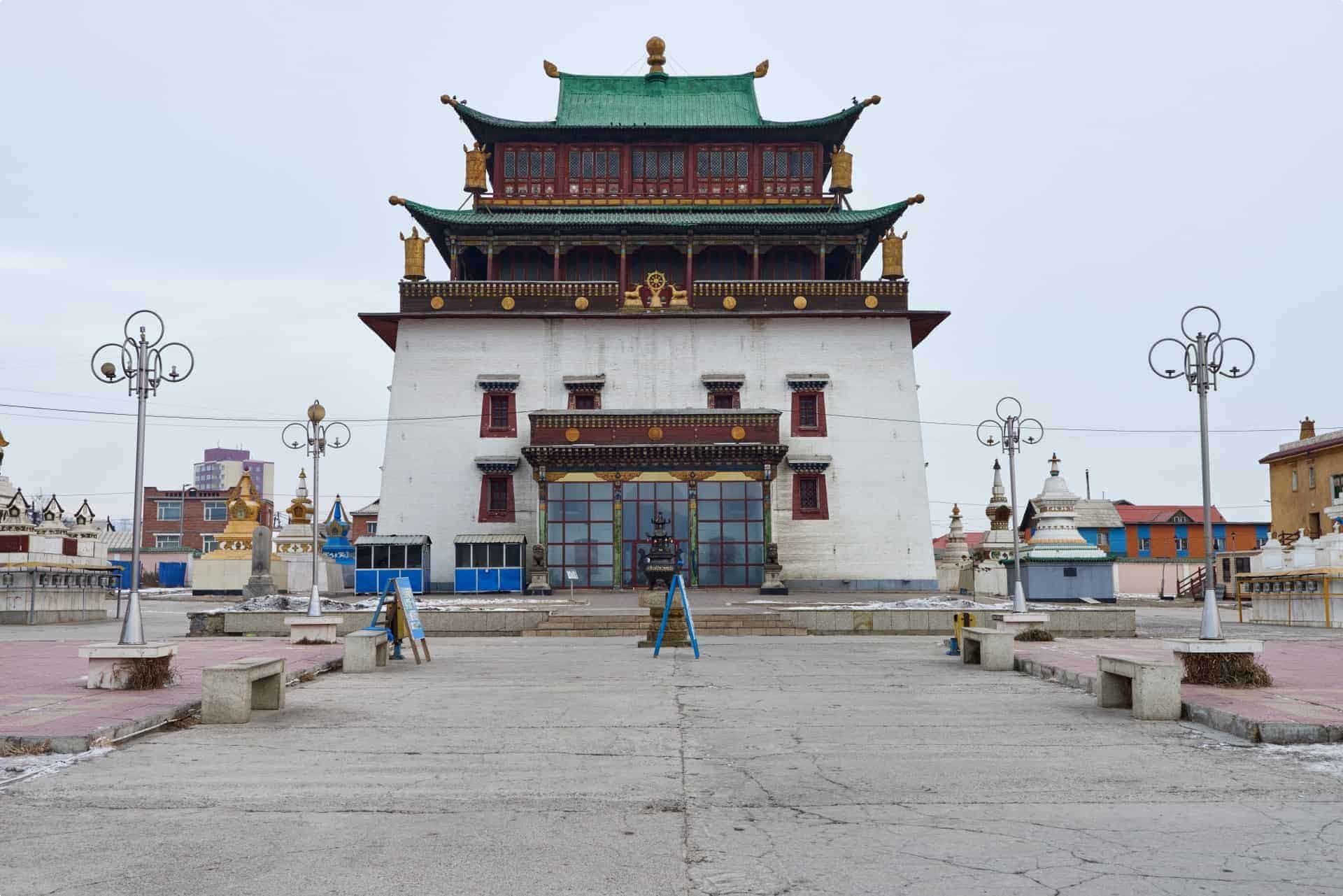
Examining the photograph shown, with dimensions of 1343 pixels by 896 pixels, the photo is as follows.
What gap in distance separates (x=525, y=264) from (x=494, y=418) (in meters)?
6.71

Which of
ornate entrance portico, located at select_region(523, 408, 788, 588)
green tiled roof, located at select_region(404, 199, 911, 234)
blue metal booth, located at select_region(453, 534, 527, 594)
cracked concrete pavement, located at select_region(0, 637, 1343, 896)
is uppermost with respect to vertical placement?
green tiled roof, located at select_region(404, 199, 911, 234)

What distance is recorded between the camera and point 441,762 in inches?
366

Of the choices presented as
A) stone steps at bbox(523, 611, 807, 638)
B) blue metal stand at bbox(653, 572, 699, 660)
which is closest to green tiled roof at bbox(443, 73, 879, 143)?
stone steps at bbox(523, 611, 807, 638)

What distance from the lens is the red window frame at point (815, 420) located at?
1734 inches

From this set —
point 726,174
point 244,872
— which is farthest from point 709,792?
point 726,174

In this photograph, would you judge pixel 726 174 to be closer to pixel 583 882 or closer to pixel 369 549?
pixel 369 549

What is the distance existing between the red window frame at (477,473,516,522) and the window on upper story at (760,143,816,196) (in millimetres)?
16046

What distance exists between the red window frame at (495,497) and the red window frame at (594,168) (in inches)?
490

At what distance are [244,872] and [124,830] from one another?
53.3 inches

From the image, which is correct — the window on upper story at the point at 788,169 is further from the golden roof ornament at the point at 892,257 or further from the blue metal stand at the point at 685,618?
the blue metal stand at the point at 685,618

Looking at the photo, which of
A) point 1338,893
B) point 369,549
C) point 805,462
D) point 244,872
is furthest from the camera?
point 805,462

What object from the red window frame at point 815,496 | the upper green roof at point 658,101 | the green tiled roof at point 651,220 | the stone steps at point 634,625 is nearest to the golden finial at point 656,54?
the upper green roof at point 658,101

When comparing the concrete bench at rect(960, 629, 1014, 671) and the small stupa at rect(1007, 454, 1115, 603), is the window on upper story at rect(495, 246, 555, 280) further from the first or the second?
the concrete bench at rect(960, 629, 1014, 671)

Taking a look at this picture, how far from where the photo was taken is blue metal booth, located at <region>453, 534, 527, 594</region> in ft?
130
